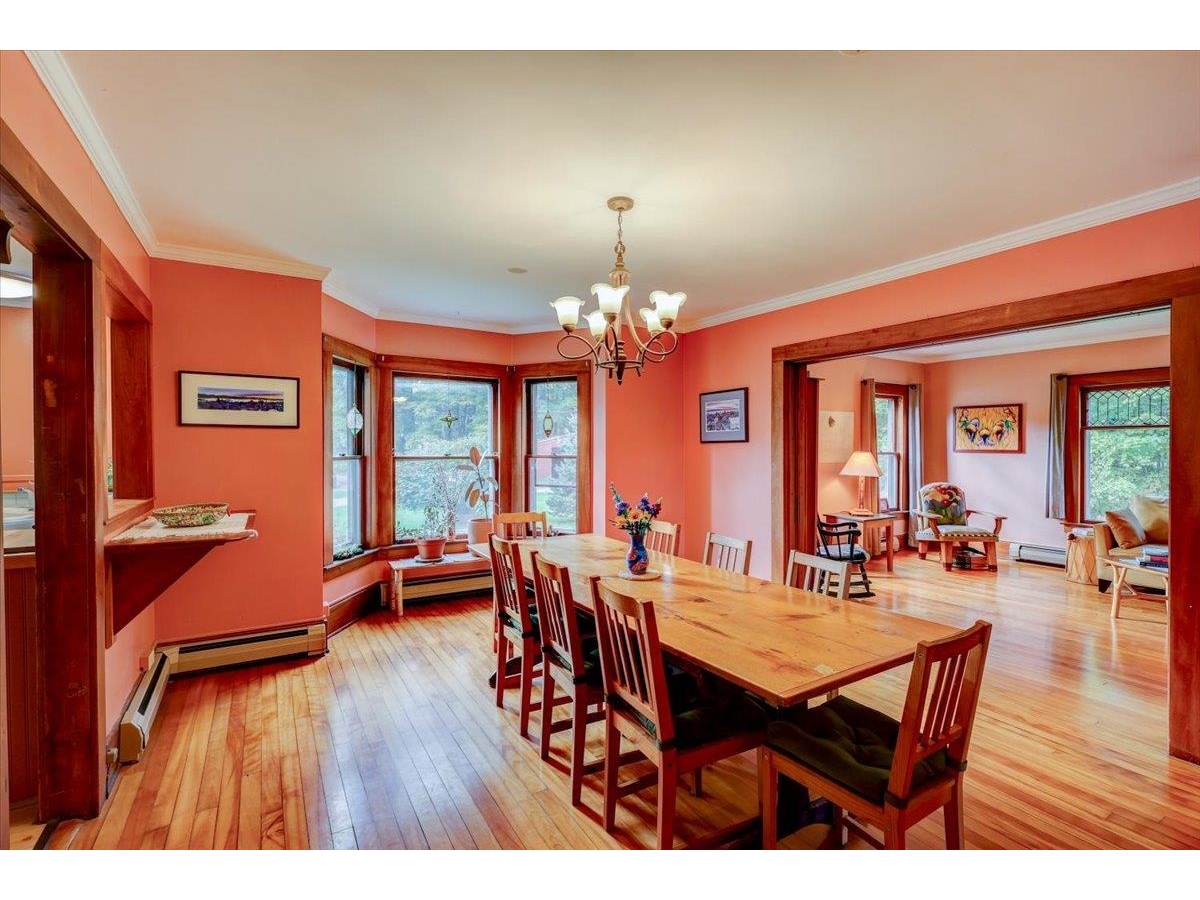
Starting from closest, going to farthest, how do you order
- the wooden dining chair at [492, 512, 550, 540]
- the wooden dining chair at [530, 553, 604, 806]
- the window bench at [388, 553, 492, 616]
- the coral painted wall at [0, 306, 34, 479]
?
1. the wooden dining chair at [530, 553, 604, 806]
2. the coral painted wall at [0, 306, 34, 479]
3. the wooden dining chair at [492, 512, 550, 540]
4. the window bench at [388, 553, 492, 616]

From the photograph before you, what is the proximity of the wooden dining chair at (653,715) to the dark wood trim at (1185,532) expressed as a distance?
2.08 metres

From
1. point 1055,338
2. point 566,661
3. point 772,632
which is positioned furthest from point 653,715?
point 1055,338

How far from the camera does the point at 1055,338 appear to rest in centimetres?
621

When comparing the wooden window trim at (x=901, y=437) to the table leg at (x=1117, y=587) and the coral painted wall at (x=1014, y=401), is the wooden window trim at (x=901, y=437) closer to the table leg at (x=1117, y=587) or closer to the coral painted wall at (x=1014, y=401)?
the coral painted wall at (x=1014, y=401)

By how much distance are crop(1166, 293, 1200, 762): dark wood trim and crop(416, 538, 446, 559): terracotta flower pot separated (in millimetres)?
4655

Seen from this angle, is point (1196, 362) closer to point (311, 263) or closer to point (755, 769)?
point (755, 769)

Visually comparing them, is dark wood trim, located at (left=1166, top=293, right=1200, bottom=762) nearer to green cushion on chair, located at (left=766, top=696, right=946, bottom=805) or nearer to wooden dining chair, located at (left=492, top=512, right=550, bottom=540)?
green cushion on chair, located at (left=766, top=696, right=946, bottom=805)

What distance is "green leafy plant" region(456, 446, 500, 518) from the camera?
5.17 metres

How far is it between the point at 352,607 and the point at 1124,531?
6822 mm

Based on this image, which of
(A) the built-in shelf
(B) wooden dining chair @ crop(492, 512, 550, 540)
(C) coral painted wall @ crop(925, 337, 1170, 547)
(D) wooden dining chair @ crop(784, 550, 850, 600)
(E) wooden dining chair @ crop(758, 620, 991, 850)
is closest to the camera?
(E) wooden dining chair @ crop(758, 620, 991, 850)

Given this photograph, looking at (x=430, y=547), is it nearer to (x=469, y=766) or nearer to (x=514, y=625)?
(x=514, y=625)

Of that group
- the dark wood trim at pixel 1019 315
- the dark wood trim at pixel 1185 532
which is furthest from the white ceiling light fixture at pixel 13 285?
the dark wood trim at pixel 1185 532

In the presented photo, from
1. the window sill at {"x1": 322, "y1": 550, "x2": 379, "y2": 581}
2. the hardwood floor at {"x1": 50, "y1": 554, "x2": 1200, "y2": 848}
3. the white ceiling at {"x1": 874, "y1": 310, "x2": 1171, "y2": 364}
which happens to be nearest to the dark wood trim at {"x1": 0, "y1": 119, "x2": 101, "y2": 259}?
the hardwood floor at {"x1": 50, "y1": 554, "x2": 1200, "y2": 848}
